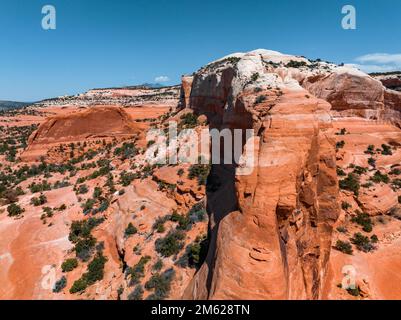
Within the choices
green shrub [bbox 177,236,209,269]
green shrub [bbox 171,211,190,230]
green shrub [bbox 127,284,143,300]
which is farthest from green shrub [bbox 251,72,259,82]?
green shrub [bbox 127,284,143,300]

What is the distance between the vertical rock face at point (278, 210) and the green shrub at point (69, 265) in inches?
306

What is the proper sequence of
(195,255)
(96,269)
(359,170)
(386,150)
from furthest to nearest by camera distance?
(386,150) → (359,170) → (96,269) → (195,255)

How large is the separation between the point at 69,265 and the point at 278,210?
40.8ft

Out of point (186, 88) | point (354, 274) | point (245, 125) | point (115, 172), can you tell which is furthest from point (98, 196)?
point (186, 88)

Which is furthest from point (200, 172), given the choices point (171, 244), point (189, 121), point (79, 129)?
point (79, 129)

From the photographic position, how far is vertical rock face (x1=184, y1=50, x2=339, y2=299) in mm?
7469

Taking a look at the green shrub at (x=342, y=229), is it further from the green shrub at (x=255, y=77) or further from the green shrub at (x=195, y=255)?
the green shrub at (x=255, y=77)

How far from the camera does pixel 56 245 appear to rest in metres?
16.8

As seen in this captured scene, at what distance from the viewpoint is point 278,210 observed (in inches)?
328

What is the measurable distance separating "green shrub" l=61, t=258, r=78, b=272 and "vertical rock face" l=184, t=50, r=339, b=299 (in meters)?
7.77

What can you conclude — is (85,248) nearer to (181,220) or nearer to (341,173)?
(181,220)

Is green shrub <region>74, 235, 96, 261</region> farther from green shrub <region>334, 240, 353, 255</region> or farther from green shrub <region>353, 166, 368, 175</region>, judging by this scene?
green shrub <region>353, 166, 368, 175</region>

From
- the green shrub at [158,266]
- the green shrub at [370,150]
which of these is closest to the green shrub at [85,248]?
the green shrub at [158,266]
